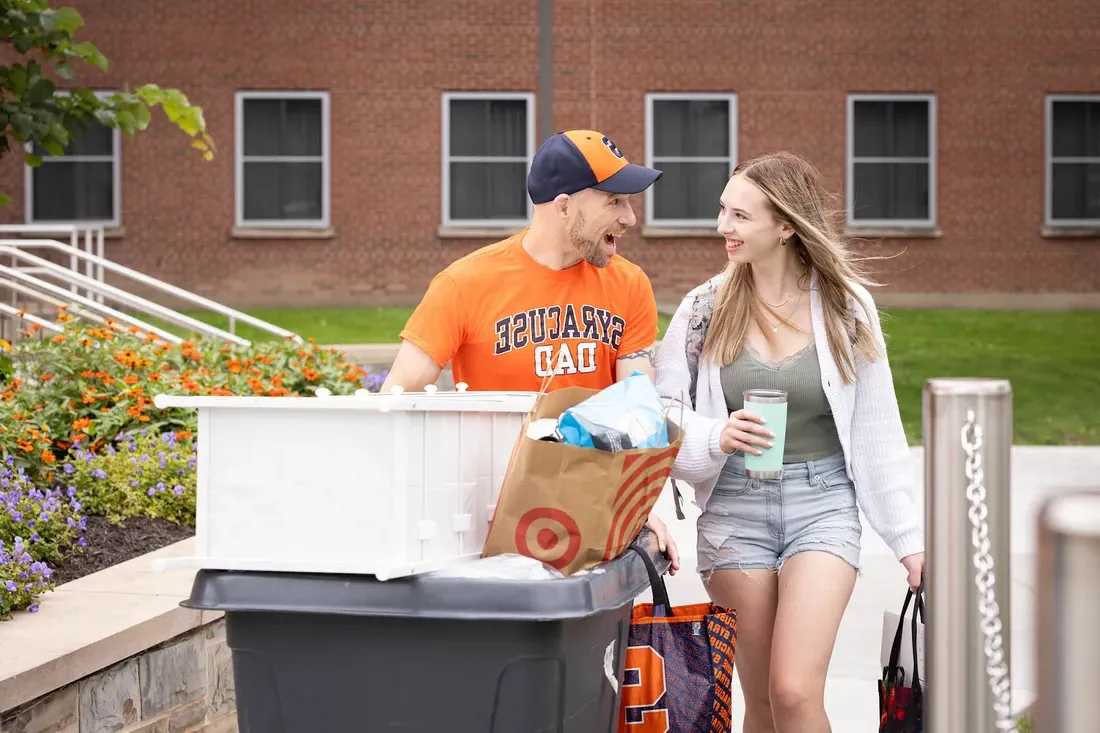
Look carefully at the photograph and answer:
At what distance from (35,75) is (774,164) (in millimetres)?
2941

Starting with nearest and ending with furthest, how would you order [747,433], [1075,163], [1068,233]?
[747,433] → [1068,233] → [1075,163]

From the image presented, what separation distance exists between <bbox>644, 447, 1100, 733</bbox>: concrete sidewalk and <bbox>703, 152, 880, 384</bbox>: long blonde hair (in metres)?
0.61

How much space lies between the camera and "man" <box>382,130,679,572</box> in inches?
133

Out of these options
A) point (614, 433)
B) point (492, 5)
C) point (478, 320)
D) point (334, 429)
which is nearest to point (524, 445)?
point (614, 433)

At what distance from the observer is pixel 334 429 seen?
2.59 metres

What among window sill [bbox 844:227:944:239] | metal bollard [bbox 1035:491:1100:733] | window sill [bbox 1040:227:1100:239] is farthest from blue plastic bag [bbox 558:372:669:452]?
window sill [bbox 1040:227:1100:239]

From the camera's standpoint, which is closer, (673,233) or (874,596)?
(874,596)

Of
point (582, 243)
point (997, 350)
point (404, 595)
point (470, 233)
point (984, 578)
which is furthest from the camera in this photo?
point (470, 233)

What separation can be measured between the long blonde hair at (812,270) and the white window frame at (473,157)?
54.6 feet

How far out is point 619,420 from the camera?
2729mm

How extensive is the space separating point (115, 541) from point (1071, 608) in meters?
4.34

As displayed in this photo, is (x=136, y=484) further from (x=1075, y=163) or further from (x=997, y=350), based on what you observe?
(x=1075, y=163)

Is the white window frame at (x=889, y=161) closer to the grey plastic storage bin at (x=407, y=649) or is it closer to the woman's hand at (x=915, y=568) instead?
the woman's hand at (x=915, y=568)

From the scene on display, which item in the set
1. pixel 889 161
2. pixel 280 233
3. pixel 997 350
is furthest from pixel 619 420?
pixel 889 161
